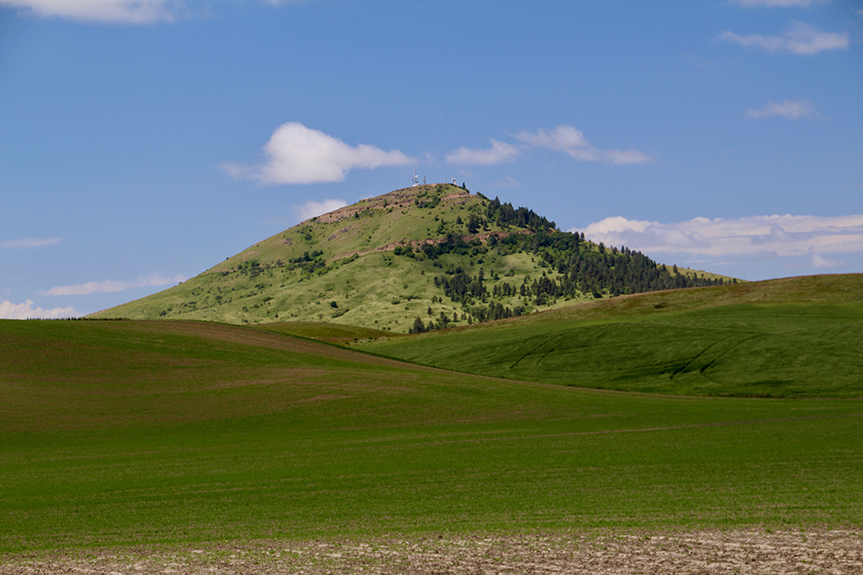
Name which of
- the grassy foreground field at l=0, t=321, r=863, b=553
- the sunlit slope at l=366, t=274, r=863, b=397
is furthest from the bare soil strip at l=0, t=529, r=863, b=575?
the sunlit slope at l=366, t=274, r=863, b=397

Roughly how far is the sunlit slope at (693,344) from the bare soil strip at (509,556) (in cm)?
5733

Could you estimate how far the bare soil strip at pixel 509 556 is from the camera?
1457 cm

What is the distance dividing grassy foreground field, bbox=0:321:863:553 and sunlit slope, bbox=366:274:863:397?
11785 mm

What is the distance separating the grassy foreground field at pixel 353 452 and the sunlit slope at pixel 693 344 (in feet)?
38.7

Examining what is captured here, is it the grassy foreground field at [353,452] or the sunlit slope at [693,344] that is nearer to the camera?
the grassy foreground field at [353,452]

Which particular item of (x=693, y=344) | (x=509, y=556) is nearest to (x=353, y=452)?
(x=509, y=556)

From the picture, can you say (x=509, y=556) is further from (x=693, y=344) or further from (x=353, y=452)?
(x=693, y=344)

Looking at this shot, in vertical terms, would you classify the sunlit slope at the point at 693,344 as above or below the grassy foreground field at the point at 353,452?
above

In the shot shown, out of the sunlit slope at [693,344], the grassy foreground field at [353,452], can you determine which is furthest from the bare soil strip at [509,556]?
the sunlit slope at [693,344]

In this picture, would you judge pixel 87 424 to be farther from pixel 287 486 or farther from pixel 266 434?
pixel 287 486

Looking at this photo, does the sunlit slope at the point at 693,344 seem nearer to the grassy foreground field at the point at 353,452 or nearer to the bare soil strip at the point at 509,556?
the grassy foreground field at the point at 353,452

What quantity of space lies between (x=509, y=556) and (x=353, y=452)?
20920mm

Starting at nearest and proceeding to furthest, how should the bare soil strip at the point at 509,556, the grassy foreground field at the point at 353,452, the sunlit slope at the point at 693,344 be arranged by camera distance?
the bare soil strip at the point at 509,556 < the grassy foreground field at the point at 353,452 < the sunlit slope at the point at 693,344

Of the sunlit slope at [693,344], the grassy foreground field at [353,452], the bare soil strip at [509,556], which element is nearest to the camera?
the bare soil strip at [509,556]
